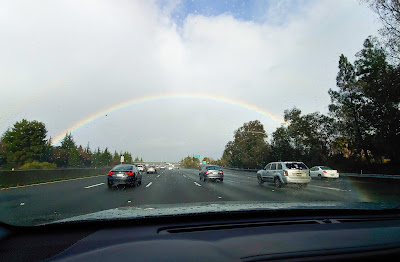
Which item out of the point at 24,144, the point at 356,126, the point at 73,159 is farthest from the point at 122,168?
the point at 73,159

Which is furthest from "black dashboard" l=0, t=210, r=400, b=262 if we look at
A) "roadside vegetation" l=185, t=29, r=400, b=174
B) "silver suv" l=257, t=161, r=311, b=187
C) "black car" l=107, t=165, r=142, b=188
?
"roadside vegetation" l=185, t=29, r=400, b=174

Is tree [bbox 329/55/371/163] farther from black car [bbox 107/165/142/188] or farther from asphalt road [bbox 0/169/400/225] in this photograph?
black car [bbox 107/165/142/188]

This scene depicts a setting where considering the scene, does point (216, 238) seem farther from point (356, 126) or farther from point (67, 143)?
point (67, 143)

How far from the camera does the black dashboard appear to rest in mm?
1841

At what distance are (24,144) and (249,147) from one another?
198 feet

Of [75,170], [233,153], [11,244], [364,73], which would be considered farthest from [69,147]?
[11,244]

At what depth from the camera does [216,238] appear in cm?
224

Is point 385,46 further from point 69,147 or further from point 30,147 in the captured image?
point 69,147

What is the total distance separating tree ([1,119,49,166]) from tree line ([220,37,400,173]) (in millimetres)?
60470

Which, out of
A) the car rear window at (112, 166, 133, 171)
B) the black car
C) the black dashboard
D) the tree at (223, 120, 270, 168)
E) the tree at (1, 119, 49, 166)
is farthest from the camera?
the tree at (1, 119, 49, 166)

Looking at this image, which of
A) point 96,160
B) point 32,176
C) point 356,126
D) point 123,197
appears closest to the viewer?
point 123,197

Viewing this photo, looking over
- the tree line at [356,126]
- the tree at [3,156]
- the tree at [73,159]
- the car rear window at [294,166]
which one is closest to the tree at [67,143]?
the tree at [73,159]

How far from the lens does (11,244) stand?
2.31 meters

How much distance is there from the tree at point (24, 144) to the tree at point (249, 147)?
176ft
